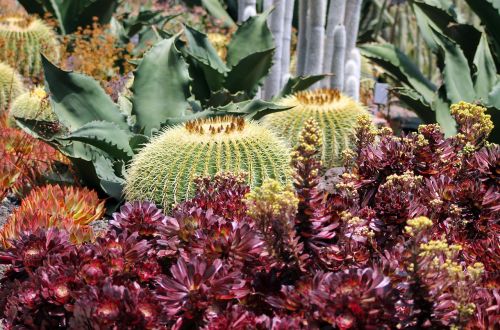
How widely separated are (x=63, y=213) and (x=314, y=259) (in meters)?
2.24

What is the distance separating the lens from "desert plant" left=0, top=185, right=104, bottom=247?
3547 mm

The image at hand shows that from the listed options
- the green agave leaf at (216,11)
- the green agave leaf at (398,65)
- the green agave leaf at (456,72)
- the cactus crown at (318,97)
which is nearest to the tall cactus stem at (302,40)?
the green agave leaf at (398,65)

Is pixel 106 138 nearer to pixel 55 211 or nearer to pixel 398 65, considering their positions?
pixel 55 211

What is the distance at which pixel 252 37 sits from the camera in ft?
20.2

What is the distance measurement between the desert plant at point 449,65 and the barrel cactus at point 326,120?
2.76 feet

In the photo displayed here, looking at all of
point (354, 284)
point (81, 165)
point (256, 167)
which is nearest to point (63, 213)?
point (81, 165)

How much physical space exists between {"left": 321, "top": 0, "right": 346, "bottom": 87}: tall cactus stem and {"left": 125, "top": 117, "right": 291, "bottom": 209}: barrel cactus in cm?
298

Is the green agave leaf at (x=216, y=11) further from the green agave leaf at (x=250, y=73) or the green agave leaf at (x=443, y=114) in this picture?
the green agave leaf at (x=443, y=114)

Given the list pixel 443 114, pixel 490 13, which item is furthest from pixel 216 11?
pixel 443 114

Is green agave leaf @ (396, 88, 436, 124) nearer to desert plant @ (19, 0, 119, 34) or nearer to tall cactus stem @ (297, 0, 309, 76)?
tall cactus stem @ (297, 0, 309, 76)

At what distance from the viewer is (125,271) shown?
2.10m

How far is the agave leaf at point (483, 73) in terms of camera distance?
19.8 feet

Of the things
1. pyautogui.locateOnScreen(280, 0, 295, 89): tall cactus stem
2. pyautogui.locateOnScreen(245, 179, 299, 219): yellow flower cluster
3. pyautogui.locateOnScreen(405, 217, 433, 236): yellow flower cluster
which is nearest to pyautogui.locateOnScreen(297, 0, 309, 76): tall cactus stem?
pyautogui.locateOnScreen(280, 0, 295, 89): tall cactus stem

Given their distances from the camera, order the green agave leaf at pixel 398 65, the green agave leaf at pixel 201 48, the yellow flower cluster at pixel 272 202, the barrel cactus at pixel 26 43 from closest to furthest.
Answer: the yellow flower cluster at pixel 272 202 → the green agave leaf at pixel 201 48 → the green agave leaf at pixel 398 65 → the barrel cactus at pixel 26 43
